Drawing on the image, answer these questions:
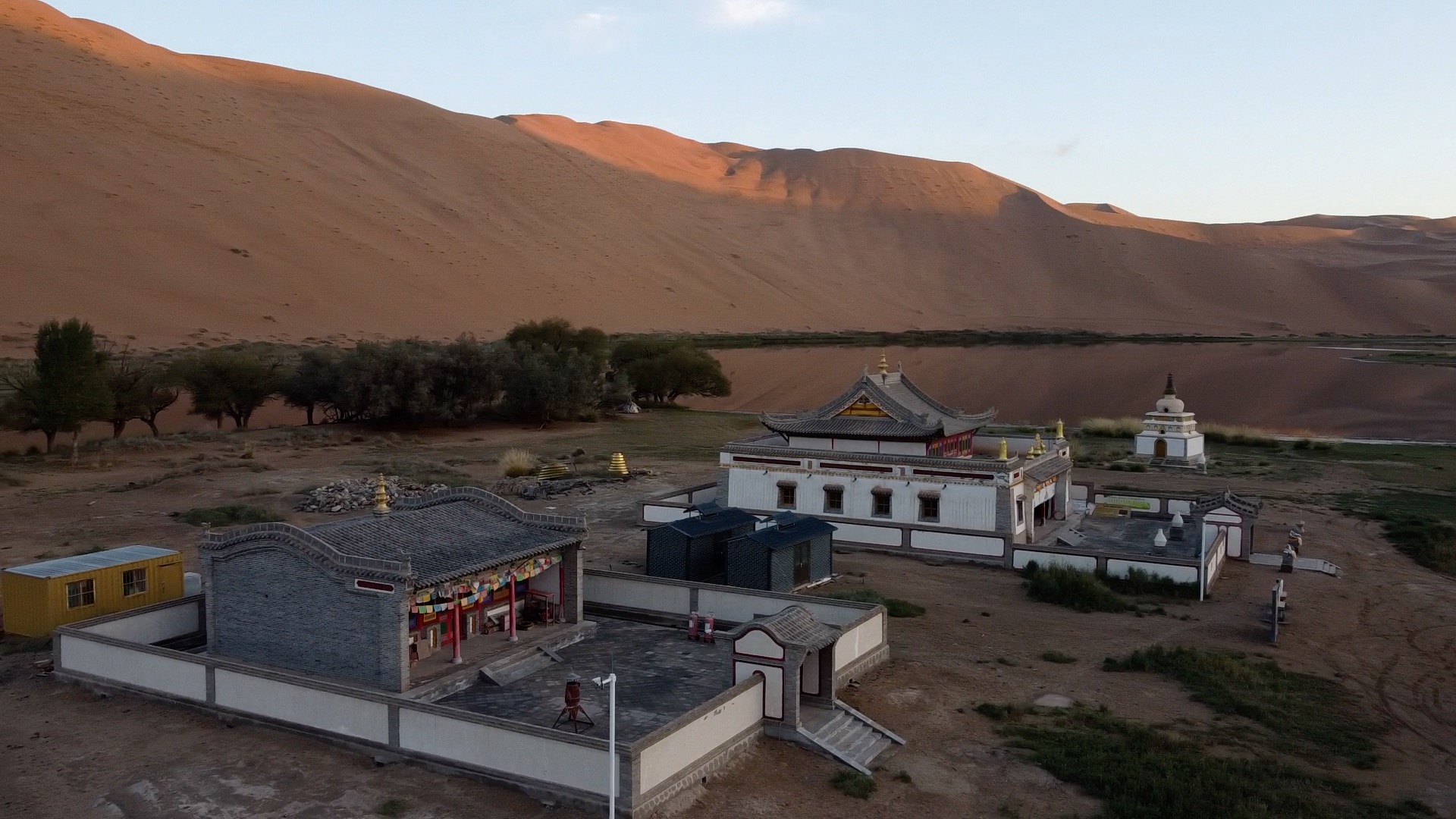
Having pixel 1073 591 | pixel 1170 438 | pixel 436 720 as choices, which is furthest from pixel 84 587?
pixel 1170 438

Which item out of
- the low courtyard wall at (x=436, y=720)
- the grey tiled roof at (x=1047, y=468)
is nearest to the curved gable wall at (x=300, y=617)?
the low courtyard wall at (x=436, y=720)

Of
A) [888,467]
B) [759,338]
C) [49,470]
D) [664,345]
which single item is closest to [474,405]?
[664,345]

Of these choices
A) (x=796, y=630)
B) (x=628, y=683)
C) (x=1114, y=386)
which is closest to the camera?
(x=796, y=630)

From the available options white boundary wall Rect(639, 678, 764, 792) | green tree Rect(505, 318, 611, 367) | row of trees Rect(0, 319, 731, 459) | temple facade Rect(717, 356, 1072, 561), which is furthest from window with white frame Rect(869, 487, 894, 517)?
green tree Rect(505, 318, 611, 367)

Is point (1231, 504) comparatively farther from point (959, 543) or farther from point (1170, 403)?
point (1170, 403)

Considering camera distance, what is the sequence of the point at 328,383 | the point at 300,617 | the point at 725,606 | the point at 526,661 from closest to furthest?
1. the point at 300,617
2. the point at 526,661
3. the point at 725,606
4. the point at 328,383

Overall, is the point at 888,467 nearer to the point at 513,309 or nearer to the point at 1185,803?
the point at 1185,803
